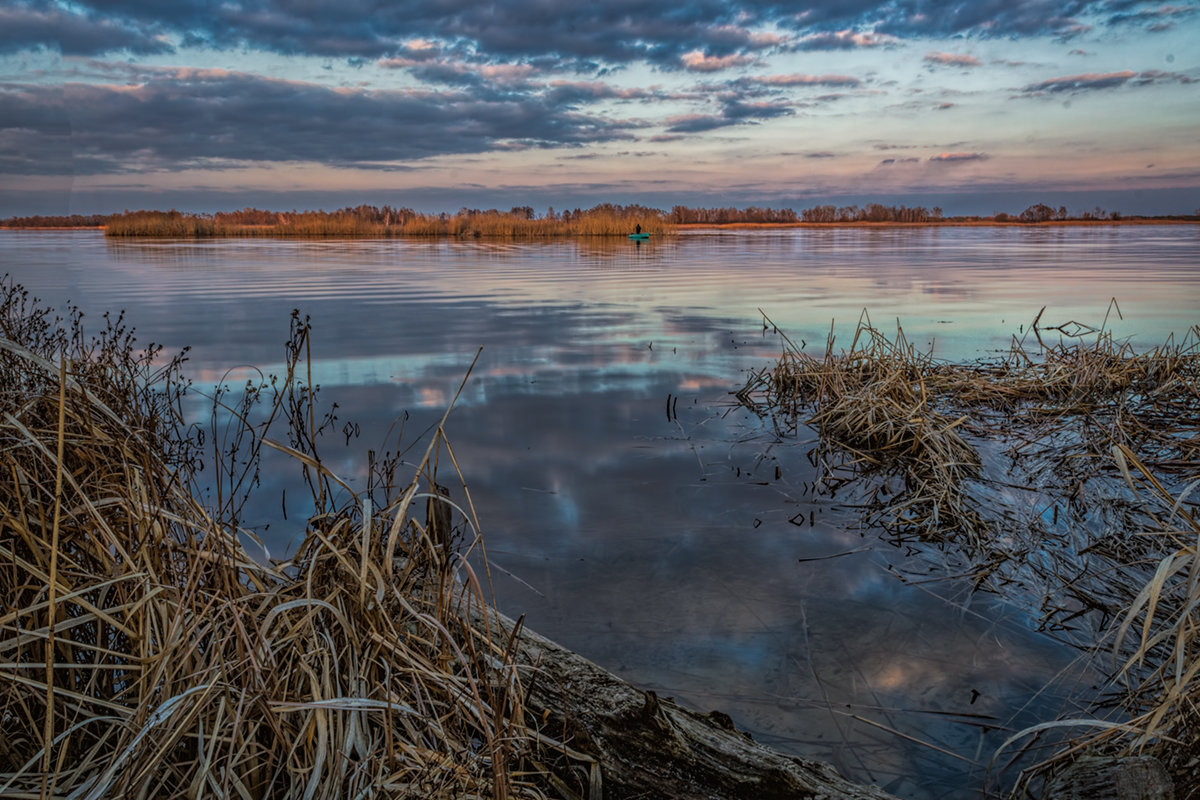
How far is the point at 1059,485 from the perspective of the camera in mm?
5504

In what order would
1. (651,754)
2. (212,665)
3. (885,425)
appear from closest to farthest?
(212,665)
(651,754)
(885,425)

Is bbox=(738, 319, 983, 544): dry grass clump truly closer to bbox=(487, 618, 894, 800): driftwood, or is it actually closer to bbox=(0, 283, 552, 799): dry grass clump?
bbox=(487, 618, 894, 800): driftwood

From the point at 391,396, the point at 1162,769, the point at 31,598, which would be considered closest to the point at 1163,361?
the point at 1162,769

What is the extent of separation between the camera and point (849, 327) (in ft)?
42.2

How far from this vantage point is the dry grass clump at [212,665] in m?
2.00

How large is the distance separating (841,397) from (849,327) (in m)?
6.35

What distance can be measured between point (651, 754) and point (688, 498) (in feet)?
10.2

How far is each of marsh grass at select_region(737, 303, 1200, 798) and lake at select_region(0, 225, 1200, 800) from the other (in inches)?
10.5

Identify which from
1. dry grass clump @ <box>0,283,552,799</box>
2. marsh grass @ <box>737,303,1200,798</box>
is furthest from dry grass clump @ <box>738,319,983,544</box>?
dry grass clump @ <box>0,283,552,799</box>

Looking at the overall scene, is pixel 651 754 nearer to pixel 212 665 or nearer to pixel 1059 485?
pixel 212 665

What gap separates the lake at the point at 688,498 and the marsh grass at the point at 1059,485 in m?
0.27

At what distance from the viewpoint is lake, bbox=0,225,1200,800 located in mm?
3188

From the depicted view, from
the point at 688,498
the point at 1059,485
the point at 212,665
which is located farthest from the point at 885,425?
the point at 212,665

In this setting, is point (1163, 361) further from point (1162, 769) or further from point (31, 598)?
point (31, 598)
